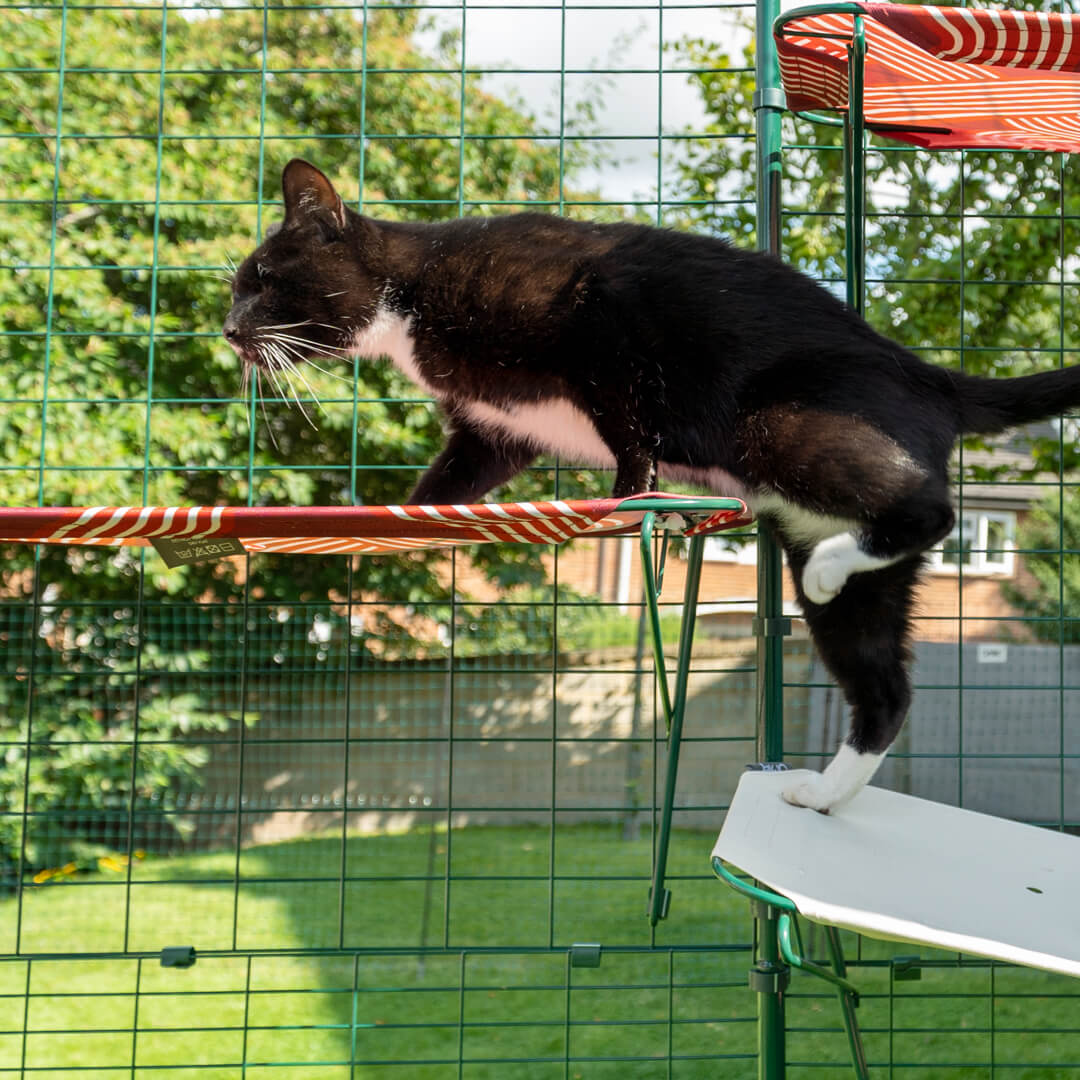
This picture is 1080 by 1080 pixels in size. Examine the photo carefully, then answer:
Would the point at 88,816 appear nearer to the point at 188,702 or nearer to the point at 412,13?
the point at 188,702

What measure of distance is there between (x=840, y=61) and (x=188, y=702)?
345 cm

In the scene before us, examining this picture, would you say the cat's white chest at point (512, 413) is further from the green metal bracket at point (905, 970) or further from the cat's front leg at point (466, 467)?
the green metal bracket at point (905, 970)

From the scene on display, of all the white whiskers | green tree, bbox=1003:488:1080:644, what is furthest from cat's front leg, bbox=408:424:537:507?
green tree, bbox=1003:488:1080:644

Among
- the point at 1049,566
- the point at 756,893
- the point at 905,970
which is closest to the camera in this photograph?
the point at 756,893

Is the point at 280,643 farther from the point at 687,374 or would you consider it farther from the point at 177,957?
the point at 687,374

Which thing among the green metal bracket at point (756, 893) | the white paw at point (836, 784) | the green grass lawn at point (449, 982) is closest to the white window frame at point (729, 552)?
the green grass lawn at point (449, 982)

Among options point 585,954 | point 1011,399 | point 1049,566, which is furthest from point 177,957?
point 1049,566

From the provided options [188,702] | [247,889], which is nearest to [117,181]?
[188,702]

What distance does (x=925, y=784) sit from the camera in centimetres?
418

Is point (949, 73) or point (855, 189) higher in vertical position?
point (949, 73)

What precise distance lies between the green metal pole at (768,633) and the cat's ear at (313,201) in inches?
26.7

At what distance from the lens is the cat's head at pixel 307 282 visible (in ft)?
4.90

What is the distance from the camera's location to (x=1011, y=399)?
1.44 metres

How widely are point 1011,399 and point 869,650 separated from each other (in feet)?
1.33
